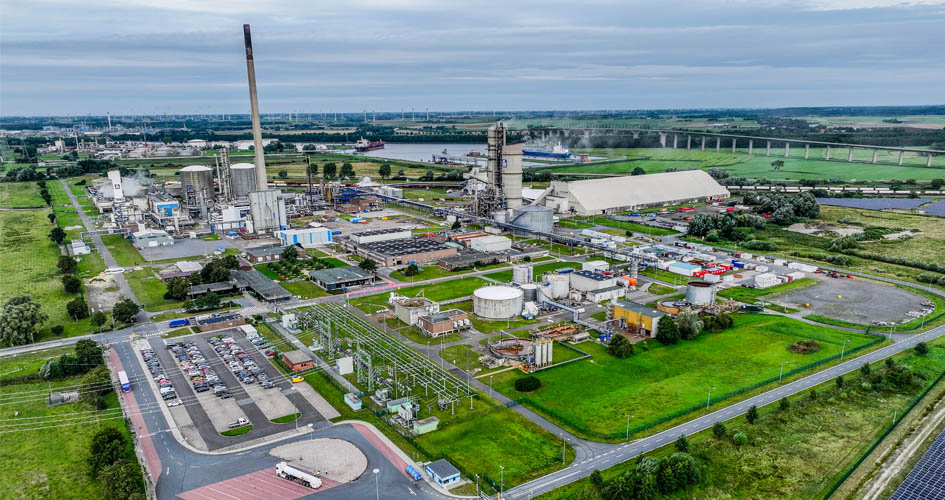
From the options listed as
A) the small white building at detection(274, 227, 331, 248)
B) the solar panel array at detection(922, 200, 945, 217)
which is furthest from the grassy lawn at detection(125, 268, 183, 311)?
the solar panel array at detection(922, 200, 945, 217)

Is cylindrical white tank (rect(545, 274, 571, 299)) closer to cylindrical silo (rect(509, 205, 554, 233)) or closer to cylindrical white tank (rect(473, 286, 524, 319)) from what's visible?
cylindrical white tank (rect(473, 286, 524, 319))

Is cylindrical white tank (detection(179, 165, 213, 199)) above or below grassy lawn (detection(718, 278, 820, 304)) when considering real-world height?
above

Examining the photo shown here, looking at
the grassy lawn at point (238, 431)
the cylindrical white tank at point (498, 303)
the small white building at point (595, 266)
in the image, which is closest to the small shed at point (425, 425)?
the grassy lawn at point (238, 431)

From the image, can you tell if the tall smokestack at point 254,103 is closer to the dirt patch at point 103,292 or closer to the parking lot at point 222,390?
the dirt patch at point 103,292

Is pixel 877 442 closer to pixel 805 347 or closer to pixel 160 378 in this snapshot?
pixel 805 347

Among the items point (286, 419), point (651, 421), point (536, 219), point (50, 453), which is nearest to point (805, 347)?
point (651, 421)
